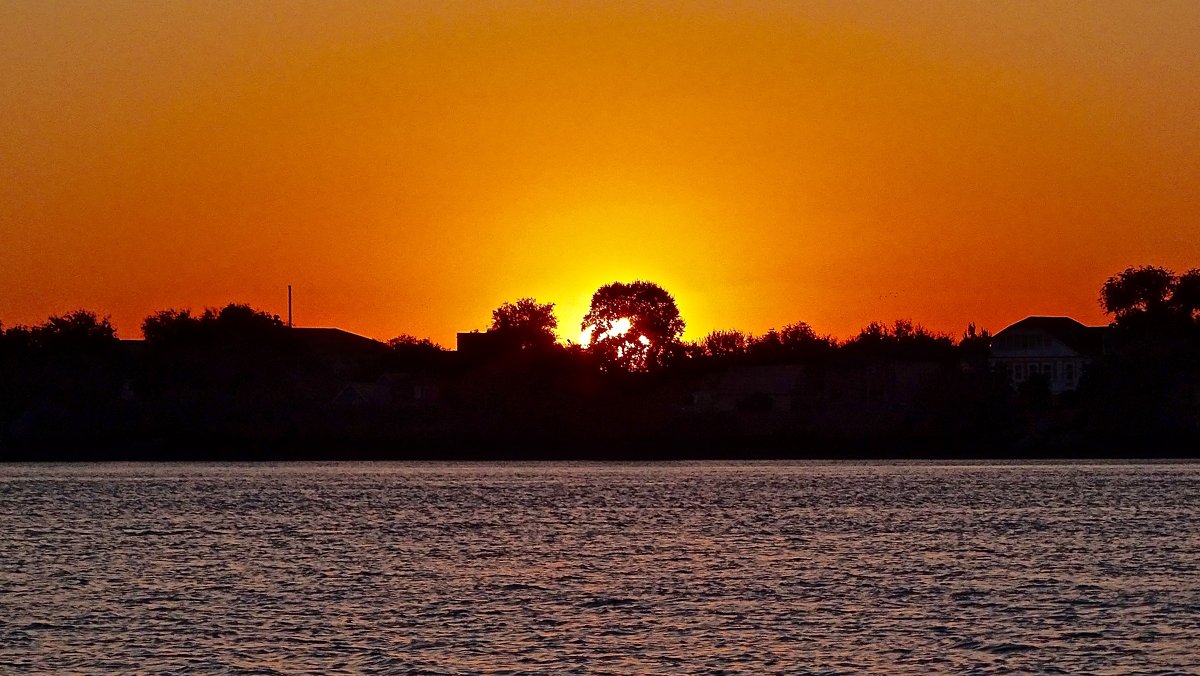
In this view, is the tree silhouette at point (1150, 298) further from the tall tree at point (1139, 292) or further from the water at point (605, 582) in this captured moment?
the water at point (605, 582)

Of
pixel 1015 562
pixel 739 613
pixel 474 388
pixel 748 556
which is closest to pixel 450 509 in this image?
pixel 748 556

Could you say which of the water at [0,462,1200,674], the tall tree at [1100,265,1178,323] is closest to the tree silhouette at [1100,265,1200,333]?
the tall tree at [1100,265,1178,323]

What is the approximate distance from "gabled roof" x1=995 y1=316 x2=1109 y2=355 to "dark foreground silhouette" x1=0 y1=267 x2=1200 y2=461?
1.91 metres

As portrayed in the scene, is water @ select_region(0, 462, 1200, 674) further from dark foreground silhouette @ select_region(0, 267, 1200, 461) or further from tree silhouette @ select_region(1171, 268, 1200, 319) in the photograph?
tree silhouette @ select_region(1171, 268, 1200, 319)

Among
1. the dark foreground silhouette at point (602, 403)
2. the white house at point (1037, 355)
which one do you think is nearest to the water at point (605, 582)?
the dark foreground silhouette at point (602, 403)

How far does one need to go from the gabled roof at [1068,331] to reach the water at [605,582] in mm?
70767

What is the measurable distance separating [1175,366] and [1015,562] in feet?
271

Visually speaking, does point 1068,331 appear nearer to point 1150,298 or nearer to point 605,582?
point 1150,298

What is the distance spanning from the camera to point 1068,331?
17350 cm

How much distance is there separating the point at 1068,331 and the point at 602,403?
5545 cm

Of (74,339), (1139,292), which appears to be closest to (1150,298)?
(1139,292)

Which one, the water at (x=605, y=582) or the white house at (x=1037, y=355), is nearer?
the water at (x=605, y=582)

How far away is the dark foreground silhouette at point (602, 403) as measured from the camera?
429 feet

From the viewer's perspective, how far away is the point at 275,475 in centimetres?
12381
